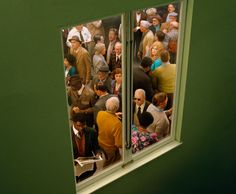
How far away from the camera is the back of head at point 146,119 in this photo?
4.70 m

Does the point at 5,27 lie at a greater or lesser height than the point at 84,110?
greater

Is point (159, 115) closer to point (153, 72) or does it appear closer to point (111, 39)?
point (153, 72)

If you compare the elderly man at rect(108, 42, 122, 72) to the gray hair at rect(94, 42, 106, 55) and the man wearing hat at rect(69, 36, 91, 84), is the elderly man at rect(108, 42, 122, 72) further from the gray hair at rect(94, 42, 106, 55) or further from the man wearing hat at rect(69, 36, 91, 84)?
the man wearing hat at rect(69, 36, 91, 84)

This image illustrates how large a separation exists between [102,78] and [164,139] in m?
1.37

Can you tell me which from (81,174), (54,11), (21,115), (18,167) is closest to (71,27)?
(54,11)

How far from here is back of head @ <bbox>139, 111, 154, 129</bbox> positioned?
4.70 m

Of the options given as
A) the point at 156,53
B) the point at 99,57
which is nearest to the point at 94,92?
the point at 99,57

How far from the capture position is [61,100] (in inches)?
135

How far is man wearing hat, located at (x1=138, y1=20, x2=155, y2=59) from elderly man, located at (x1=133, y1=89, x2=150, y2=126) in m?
0.45

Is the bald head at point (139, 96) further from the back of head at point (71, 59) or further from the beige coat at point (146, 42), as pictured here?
the back of head at point (71, 59)

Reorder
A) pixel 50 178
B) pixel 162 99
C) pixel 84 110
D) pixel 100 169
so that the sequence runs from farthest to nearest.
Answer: pixel 162 99 → pixel 100 169 → pixel 84 110 → pixel 50 178

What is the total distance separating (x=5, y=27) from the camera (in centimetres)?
284

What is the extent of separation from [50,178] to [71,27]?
153cm

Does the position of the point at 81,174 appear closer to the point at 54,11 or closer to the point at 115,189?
the point at 115,189
